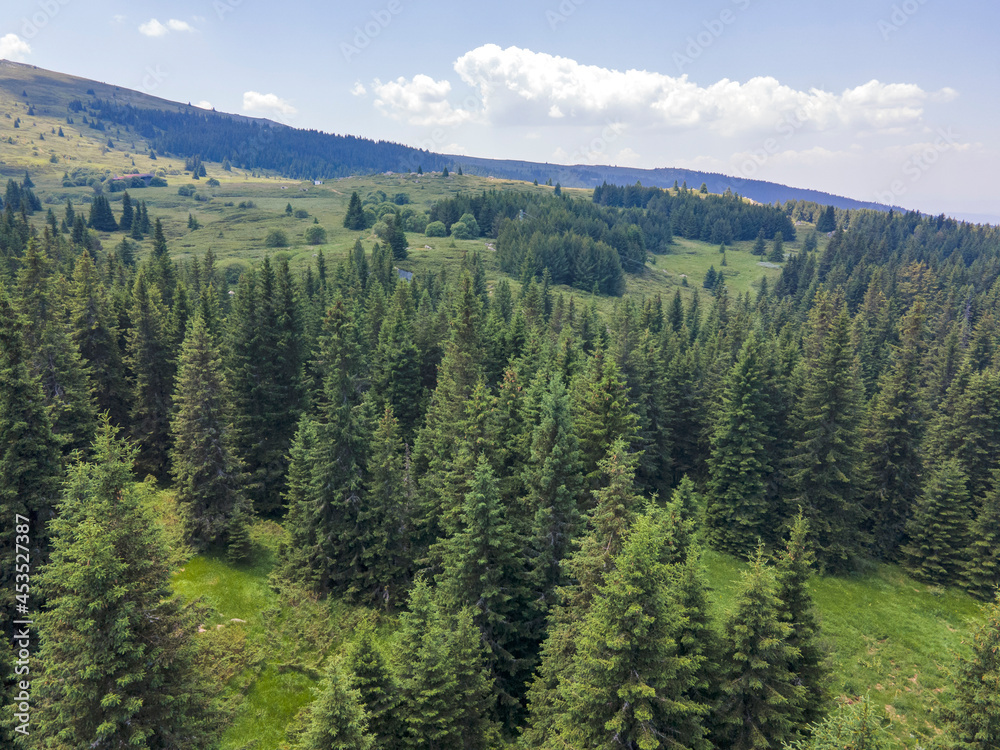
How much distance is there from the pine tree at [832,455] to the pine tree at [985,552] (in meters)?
8.37

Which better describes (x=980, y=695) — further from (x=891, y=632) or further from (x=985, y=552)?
(x=985, y=552)

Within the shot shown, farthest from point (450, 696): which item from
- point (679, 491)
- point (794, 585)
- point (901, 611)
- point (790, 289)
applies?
point (790, 289)

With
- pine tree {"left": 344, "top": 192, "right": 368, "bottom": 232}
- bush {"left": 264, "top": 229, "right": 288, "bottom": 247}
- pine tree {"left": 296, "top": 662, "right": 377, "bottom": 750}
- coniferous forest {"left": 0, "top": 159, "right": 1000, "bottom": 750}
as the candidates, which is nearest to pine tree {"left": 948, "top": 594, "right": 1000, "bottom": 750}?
coniferous forest {"left": 0, "top": 159, "right": 1000, "bottom": 750}

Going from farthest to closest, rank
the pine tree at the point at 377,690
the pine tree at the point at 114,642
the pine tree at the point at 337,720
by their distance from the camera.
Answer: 1. the pine tree at the point at 377,690
2. the pine tree at the point at 337,720
3. the pine tree at the point at 114,642

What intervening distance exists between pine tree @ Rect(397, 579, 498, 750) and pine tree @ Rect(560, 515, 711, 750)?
17.4 feet

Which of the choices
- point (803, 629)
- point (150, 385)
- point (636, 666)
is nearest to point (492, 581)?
point (636, 666)

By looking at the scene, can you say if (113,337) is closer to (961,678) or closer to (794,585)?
(794,585)

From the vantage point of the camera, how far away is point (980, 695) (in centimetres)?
1972

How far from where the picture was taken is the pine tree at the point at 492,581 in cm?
2956

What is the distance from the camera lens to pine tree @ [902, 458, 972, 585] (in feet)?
155

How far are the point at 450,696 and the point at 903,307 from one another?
147612 millimetres

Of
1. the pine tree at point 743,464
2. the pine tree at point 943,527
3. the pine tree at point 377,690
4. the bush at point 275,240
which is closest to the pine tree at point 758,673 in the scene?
the pine tree at point 377,690

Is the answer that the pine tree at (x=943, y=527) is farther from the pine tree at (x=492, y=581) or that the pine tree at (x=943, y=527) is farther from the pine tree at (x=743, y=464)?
the pine tree at (x=492, y=581)

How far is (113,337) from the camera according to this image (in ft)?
172
